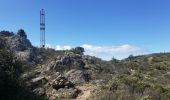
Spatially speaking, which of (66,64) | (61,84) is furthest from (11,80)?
(66,64)

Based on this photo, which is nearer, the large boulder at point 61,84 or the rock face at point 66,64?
the large boulder at point 61,84

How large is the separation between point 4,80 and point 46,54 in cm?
2778

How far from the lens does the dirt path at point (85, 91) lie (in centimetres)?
2495

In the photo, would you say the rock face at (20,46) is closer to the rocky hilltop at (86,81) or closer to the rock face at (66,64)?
the rocky hilltop at (86,81)

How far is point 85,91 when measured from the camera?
26.5 meters

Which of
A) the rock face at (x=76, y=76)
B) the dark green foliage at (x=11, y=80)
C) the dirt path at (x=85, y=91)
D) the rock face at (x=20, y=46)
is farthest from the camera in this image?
the rock face at (x=20, y=46)

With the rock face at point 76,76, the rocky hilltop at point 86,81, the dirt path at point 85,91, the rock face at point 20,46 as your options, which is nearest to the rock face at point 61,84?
the rocky hilltop at point 86,81

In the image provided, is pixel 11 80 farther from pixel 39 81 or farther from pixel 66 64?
pixel 66 64

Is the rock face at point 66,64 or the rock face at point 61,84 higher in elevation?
the rock face at point 66,64

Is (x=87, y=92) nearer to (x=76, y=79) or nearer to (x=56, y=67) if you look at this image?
(x=76, y=79)

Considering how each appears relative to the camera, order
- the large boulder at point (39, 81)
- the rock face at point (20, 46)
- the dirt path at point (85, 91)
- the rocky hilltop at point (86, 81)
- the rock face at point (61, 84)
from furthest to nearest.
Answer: the rock face at point (20, 46) < the large boulder at point (39, 81) < the rock face at point (61, 84) < the dirt path at point (85, 91) < the rocky hilltop at point (86, 81)

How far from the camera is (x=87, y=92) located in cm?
2616

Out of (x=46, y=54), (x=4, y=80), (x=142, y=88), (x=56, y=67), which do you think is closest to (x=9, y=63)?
(x=4, y=80)

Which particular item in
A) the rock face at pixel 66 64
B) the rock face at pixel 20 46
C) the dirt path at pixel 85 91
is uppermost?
the rock face at pixel 20 46
